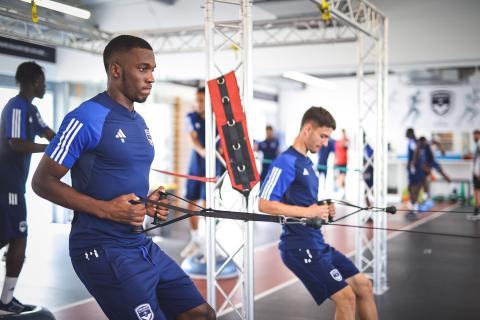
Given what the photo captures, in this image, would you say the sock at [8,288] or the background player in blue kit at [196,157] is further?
the background player in blue kit at [196,157]

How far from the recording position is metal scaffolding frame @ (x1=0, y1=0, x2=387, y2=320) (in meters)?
3.49

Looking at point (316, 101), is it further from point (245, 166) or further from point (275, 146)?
point (245, 166)

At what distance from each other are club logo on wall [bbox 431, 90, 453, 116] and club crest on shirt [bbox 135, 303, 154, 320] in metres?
14.1

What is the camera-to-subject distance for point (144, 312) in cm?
203

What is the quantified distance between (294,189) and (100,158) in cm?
143

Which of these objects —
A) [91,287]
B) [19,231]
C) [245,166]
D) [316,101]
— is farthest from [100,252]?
[316,101]

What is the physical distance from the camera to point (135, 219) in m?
1.97

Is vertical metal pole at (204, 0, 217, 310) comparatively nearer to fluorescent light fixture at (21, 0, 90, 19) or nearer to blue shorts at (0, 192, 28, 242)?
fluorescent light fixture at (21, 0, 90, 19)

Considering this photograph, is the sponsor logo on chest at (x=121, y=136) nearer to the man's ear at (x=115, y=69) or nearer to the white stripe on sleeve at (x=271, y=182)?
the man's ear at (x=115, y=69)

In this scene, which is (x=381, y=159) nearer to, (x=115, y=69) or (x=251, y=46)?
(x=251, y=46)

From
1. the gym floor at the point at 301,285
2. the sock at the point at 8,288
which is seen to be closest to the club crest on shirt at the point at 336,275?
the gym floor at the point at 301,285

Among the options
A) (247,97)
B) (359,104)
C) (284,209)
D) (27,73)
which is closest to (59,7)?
(27,73)

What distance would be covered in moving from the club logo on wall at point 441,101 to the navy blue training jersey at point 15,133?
12.8 metres

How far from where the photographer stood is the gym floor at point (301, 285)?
182 inches
